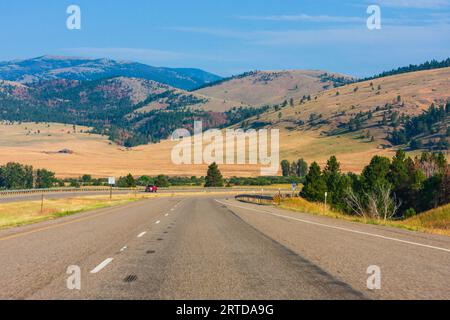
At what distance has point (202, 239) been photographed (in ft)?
55.4

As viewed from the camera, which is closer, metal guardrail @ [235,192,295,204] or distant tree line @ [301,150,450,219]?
metal guardrail @ [235,192,295,204]

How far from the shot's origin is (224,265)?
1142cm

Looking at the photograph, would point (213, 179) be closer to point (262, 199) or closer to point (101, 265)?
point (262, 199)

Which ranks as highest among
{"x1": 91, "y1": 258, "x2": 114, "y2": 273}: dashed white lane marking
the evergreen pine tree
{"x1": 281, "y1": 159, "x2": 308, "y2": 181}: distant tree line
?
{"x1": 281, "y1": 159, "x2": 308, "y2": 181}: distant tree line

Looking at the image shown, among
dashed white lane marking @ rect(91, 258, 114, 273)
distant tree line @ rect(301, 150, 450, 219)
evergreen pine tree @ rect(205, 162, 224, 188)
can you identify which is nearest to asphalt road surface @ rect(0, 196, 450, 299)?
dashed white lane marking @ rect(91, 258, 114, 273)

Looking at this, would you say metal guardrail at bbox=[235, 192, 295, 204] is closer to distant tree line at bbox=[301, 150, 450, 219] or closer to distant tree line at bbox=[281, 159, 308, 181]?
distant tree line at bbox=[301, 150, 450, 219]

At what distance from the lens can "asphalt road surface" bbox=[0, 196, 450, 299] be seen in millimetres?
8688

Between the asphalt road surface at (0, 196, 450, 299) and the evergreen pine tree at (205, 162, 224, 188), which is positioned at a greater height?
the evergreen pine tree at (205, 162, 224, 188)

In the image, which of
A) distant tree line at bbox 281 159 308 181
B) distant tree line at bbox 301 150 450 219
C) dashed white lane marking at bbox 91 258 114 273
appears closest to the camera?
dashed white lane marking at bbox 91 258 114 273

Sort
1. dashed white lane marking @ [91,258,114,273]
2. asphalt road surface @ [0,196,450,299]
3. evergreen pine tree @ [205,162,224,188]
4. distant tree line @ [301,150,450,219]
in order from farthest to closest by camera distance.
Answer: evergreen pine tree @ [205,162,224,188] → distant tree line @ [301,150,450,219] → dashed white lane marking @ [91,258,114,273] → asphalt road surface @ [0,196,450,299]

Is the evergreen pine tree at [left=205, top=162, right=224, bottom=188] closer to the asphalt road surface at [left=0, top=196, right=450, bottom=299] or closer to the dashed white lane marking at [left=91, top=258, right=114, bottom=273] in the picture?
the asphalt road surface at [left=0, top=196, right=450, bottom=299]

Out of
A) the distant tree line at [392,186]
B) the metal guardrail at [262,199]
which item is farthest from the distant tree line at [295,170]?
the metal guardrail at [262,199]

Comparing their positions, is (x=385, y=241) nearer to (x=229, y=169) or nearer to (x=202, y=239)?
(x=202, y=239)

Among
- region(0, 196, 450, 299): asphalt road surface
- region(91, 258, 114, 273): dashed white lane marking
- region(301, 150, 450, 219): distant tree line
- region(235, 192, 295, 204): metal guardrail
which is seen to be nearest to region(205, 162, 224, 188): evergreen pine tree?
region(301, 150, 450, 219): distant tree line
